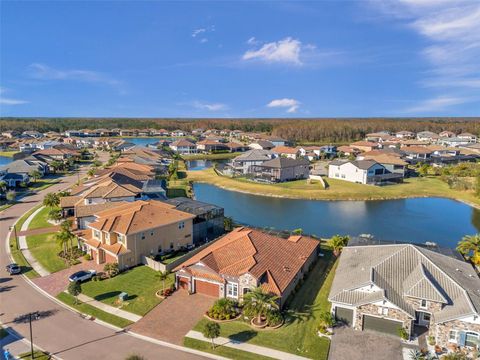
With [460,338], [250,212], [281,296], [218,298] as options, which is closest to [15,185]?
[250,212]

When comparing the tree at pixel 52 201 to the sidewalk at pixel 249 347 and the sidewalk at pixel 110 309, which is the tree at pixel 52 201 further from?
the sidewalk at pixel 249 347

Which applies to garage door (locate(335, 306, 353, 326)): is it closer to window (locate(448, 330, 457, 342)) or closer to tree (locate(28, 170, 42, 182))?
window (locate(448, 330, 457, 342))

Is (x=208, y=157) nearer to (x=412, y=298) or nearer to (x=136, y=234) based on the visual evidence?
(x=136, y=234)

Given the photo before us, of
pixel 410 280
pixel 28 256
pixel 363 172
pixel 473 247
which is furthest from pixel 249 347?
pixel 363 172

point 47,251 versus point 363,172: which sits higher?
point 363,172

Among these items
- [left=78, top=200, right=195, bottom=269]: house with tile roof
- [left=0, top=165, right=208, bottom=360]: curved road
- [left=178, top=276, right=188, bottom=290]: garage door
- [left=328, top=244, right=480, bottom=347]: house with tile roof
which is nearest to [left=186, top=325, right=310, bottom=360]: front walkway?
[left=0, top=165, right=208, bottom=360]: curved road

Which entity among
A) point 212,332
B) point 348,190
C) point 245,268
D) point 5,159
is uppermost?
point 5,159
